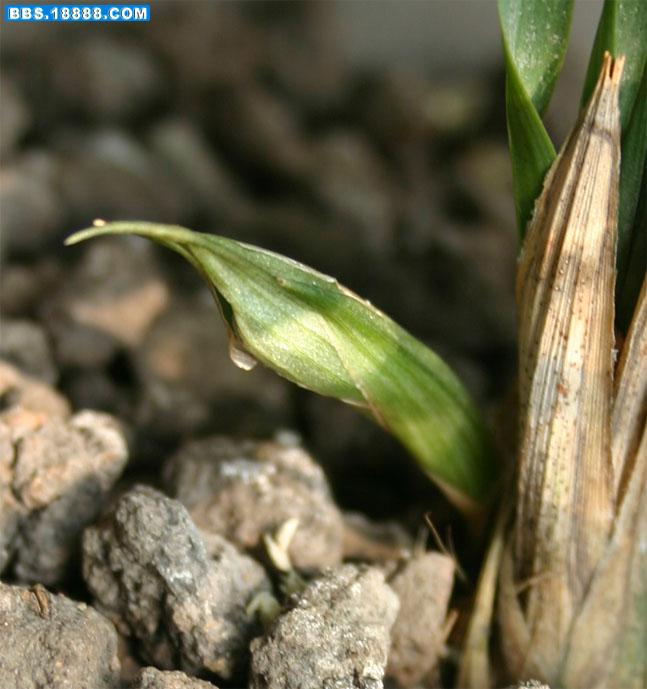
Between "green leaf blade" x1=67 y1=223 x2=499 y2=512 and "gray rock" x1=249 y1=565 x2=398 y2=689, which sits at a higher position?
"green leaf blade" x1=67 y1=223 x2=499 y2=512

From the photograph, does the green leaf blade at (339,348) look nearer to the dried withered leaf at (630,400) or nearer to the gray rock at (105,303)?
the dried withered leaf at (630,400)

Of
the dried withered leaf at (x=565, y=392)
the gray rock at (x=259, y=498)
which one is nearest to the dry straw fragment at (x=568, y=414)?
the dried withered leaf at (x=565, y=392)

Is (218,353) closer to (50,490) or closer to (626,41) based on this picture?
(50,490)

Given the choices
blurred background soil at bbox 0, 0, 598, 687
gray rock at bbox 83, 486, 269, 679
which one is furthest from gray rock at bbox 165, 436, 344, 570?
gray rock at bbox 83, 486, 269, 679

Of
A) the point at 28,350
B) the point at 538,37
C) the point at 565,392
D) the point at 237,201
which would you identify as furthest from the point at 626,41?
the point at 237,201

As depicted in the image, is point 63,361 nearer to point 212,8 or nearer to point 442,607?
point 442,607

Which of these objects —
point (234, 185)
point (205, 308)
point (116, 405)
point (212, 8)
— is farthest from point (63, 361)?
point (212, 8)

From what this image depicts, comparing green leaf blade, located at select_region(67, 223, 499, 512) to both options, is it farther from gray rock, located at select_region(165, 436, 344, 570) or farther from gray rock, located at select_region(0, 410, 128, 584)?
gray rock, located at select_region(0, 410, 128, 584)
